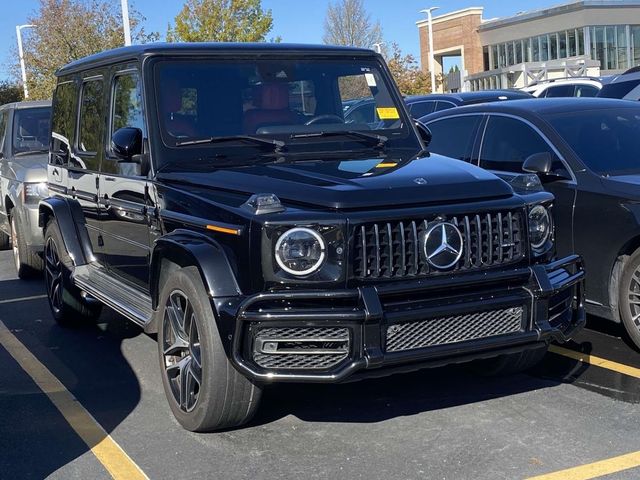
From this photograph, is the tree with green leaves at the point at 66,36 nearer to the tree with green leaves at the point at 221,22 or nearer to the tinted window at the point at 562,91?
the tree with green leaves at the point at 221,22

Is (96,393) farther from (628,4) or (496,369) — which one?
(628,4)

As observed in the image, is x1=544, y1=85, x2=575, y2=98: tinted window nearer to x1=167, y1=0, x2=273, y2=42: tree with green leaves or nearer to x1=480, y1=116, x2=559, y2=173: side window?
x1=480, y1=116, x2=559, y2=173: side window

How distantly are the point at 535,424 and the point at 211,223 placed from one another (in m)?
2.01

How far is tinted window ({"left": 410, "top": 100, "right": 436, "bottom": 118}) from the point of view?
15.2 metres

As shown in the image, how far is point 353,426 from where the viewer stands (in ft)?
15.8

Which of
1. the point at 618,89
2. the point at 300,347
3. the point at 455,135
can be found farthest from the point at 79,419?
the point at 618,89

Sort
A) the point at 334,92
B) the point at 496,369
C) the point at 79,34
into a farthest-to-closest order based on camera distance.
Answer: the point at 79,34, the point at 334,92, the point at 496,369

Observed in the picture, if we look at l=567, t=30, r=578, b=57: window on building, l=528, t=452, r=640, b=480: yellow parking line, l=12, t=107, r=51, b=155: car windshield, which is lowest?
l=528, t=452, r=640, b=480: yellow parking line

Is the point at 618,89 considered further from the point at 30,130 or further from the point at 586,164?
the point at 30,130

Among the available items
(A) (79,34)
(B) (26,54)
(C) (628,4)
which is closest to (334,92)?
(A) (79,34)

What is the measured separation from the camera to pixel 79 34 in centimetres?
2930

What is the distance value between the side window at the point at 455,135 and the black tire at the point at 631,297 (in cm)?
188

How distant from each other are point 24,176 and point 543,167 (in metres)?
5.52

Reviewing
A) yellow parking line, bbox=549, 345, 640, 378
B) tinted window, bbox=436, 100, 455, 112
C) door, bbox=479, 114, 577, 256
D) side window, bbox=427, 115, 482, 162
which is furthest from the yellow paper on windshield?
tinted window, bbox=436, 100, 455, 112
